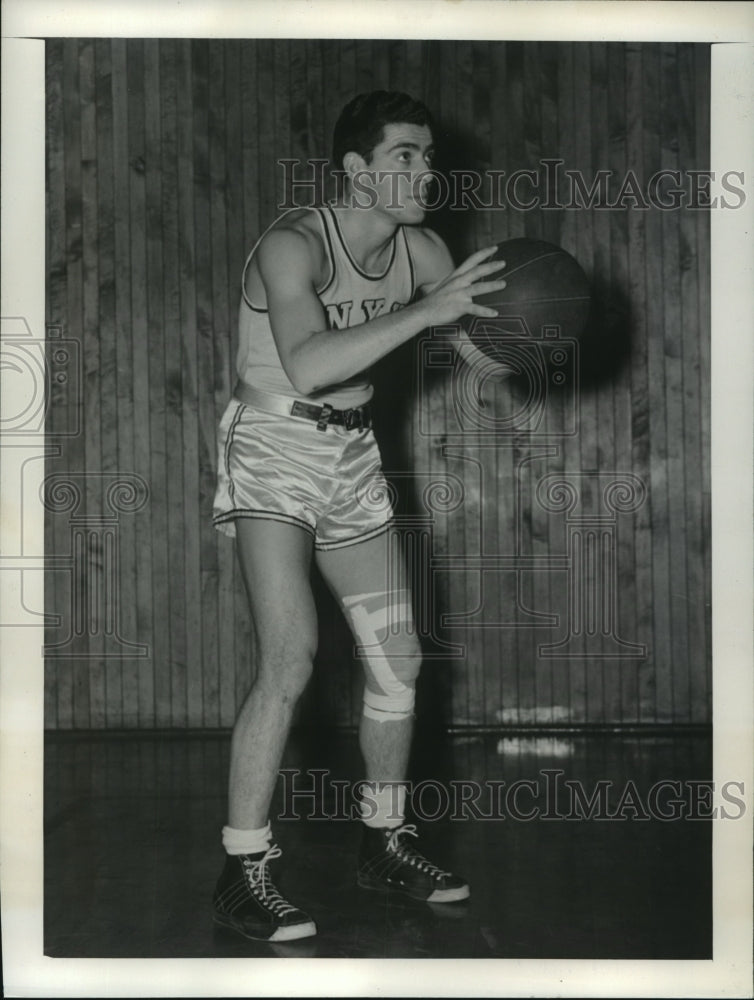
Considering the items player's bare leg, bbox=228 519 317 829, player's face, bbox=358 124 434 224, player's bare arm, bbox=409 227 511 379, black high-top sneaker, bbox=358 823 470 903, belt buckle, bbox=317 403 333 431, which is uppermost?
player's face, bbox=358 124 434 224

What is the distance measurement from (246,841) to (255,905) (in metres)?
0.13

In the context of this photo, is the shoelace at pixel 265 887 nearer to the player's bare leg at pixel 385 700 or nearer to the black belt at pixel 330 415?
the player's bare leg at pixel 385 700

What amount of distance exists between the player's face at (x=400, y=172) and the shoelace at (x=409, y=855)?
4.76 feet

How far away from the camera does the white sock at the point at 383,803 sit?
2.66 meters

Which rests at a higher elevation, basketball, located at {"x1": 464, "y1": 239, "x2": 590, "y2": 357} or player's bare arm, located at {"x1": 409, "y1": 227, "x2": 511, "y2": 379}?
player's bare arm, located at {"x1": 409, "y1": 227, "x2": 511, "y2": 379}

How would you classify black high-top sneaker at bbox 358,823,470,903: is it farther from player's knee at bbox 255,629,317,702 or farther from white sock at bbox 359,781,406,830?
player's knee at bbox 255,629,317,702

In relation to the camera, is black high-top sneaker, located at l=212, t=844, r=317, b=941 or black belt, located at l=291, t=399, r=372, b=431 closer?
black high-top sneaker, located at l=212, t=844, r=317, b=941

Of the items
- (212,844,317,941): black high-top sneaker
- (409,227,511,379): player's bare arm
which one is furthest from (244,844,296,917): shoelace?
(409,227,511,379): player's bare arm

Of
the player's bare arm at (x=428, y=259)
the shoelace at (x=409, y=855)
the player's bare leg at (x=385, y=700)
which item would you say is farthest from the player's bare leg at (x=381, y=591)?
the player's bare arm at (x=428, y=259)

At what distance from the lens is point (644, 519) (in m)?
4.20

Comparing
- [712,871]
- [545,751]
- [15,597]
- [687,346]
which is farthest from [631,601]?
[15,597]

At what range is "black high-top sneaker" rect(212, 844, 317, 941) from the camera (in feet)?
7.79

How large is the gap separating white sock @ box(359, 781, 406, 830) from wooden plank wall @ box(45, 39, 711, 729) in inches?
59.4

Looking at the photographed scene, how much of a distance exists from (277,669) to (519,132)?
98.3 inches
